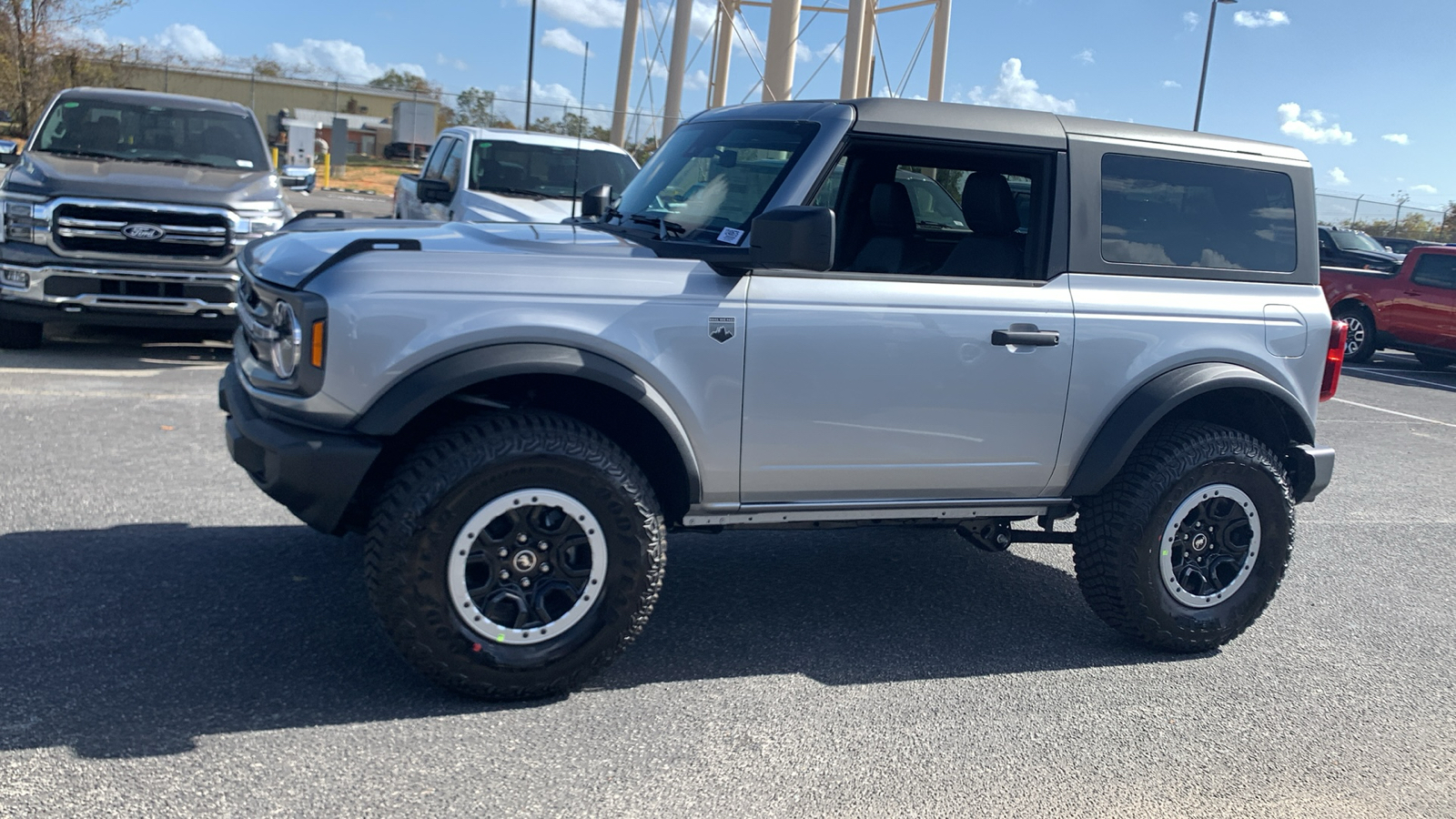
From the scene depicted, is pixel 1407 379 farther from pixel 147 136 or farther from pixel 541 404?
pixel 541 404

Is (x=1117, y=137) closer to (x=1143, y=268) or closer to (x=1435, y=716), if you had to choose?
(x=1143, y=268)

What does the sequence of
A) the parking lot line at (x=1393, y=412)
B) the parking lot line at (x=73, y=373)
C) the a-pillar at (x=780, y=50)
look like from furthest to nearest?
1. the a-pillar at (x=780, y=50)
2. the parking lot line at (x=1393, y=412)
3. the parking lot line at (x=73, y=373)

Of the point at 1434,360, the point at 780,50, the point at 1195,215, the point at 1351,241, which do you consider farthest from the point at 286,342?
the point at 780,50

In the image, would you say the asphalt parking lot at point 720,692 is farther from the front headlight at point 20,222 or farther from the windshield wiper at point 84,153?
the windshield wiper at point 84,153

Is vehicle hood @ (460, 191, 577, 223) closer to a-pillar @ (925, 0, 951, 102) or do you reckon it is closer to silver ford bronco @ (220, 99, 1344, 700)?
silver ford bronco @ (220, 99, 1344, 700)

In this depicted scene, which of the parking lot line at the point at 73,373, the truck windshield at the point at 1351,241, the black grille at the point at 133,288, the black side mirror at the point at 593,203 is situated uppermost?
the truck windshield at the point at 1351,241

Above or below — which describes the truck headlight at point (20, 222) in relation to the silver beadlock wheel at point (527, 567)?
above

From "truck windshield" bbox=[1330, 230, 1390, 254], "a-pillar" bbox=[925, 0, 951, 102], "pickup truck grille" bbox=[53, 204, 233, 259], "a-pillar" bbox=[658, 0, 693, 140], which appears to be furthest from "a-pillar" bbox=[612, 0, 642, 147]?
"pickup truck grille" bbox=[53, 204, 233, 259]

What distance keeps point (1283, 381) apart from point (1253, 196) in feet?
2.50

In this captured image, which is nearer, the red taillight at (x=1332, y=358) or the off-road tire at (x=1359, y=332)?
the red taillight at (x=1332, y=358)

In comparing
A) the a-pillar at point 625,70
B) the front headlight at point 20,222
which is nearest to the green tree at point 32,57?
the a-pillar at point 625,70

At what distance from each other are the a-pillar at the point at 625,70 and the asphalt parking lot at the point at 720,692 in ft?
101

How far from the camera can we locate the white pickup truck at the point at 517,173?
431 inches

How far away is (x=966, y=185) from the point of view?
194 inches
